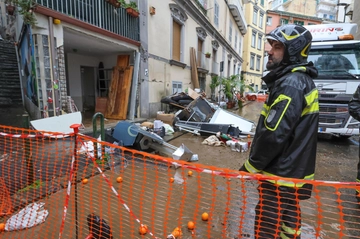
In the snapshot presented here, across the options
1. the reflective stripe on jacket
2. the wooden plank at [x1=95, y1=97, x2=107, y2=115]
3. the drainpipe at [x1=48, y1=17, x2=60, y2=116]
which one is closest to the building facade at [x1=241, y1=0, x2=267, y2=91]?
the wooden plank at [x1=95, y1=97, x2=107, y2=115]

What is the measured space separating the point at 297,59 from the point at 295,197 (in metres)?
1.05

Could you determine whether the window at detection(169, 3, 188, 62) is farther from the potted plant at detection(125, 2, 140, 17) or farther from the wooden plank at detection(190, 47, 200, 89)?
the potted plant at detection(125, 2, 140, 17)

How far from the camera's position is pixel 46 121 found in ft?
13.3

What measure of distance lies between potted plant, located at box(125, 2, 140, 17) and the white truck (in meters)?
5.92

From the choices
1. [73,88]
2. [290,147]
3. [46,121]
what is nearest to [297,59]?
[290,147]

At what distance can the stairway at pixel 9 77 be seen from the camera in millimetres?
7500

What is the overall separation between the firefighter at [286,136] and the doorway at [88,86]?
9250 mm

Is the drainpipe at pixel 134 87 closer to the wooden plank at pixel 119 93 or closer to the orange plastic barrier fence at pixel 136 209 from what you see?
the wooden plank at pixel 119 93

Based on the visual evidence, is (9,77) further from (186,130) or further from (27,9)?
(186,130)

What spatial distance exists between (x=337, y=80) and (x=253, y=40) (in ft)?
90.7

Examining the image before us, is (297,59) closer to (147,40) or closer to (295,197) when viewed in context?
(295,197)

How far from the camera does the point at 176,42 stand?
10.9m

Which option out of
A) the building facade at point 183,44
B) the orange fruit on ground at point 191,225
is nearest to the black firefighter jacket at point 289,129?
the orange fruit on ground at point 191,225

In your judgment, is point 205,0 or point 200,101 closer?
point 200,101
